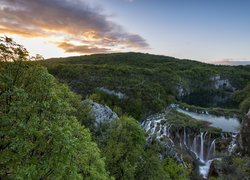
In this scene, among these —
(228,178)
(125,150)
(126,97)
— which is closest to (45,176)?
(125,150)

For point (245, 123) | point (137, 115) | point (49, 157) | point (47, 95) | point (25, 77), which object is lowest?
point (137, 115)

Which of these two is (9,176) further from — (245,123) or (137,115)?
(137,115)

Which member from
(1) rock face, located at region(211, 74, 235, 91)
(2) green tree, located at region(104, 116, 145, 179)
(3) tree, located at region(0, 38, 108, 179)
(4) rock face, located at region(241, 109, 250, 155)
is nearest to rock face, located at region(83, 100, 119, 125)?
(2) green tree, located at region(104, 116, 145, 179)

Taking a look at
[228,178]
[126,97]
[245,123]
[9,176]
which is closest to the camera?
[9,176]

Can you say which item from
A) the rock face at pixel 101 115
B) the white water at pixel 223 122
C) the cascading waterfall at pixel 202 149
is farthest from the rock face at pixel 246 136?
the rock face at pixel 101 115

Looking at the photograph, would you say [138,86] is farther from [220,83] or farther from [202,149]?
[220,83]

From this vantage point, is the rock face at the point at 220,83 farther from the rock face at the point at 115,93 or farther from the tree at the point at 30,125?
the tree at the point at 30,125

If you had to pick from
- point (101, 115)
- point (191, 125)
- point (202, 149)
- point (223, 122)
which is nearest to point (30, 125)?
point (101, 115)
